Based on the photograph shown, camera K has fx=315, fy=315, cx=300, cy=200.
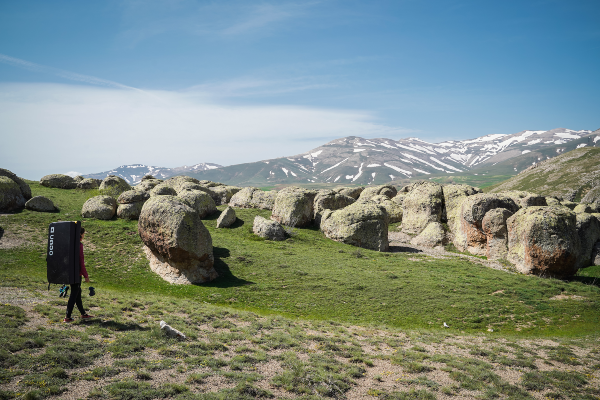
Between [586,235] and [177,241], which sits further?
[586,235]

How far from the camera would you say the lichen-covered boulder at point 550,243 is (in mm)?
37062

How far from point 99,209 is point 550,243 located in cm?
6108

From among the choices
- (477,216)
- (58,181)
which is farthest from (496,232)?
(58,181)

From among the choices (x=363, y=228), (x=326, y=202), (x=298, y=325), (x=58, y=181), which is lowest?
(x=298, y=325)

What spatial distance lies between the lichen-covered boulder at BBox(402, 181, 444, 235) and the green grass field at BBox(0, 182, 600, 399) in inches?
566

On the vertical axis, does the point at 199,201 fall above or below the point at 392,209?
above

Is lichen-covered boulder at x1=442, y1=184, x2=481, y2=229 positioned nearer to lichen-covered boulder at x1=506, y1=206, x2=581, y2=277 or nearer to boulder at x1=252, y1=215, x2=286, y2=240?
lichen-covered boulder at x1=506, y1=206, x2=581, y2=277

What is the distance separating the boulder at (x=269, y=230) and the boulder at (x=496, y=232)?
3092 centimetres

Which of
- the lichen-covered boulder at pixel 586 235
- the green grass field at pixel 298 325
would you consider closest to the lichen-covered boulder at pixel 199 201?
the green grass field at pixel 298 325

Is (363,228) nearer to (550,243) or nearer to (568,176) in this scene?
(550,243)

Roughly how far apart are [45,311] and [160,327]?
21.7 feet

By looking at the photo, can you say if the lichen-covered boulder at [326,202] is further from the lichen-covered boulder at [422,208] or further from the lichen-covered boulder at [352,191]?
the lichen-covered boulder at [422,208]

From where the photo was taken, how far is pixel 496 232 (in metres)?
46.6

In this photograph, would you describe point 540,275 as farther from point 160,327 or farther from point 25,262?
point 25,262
